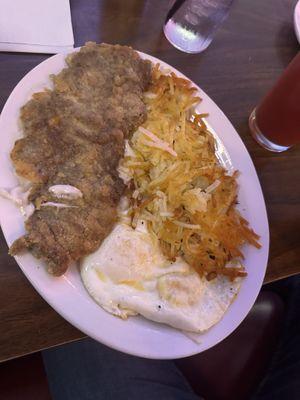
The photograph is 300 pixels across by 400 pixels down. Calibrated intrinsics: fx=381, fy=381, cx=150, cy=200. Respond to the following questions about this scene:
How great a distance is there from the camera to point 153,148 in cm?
111

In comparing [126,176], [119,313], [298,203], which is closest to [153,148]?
[126,176]

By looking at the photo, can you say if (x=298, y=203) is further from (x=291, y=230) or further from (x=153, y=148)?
(x=153, y=148)

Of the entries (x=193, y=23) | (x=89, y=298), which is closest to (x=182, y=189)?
(x=89, y=298)

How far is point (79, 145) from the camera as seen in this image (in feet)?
3.34

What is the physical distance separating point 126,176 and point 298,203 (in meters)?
0.67

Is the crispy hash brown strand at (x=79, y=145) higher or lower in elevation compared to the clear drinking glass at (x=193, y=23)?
lower

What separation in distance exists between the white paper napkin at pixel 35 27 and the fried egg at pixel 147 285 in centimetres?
68

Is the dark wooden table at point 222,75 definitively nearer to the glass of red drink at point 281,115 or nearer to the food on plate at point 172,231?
the glass of red drink at point 281,115

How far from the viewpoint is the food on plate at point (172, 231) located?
3.02 ft

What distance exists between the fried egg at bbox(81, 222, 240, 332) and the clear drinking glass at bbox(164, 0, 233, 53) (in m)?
0.88

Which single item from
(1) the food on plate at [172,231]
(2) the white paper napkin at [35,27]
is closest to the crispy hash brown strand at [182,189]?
(1) the food on plate at [172,231]

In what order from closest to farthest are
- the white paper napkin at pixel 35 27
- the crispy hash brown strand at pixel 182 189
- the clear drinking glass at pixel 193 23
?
the crispy hash brown strand at pixel 182 189 < the white paper napkin at pixel 35 27 < the clear drinking glass at pixel 193 23

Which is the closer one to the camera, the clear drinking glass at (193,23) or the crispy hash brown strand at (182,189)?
the crispy hash brown strand at (182,189)

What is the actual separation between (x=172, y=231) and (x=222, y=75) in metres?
0.80
